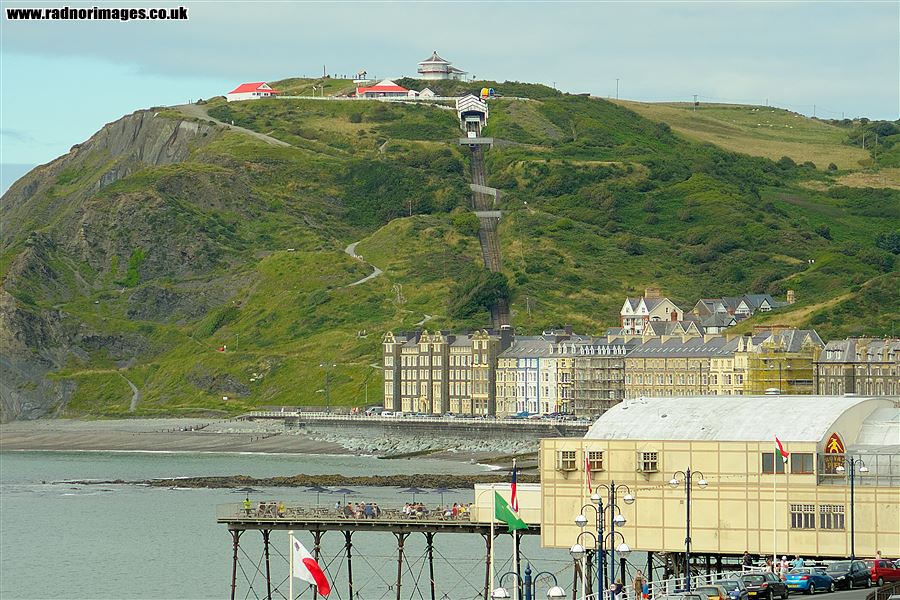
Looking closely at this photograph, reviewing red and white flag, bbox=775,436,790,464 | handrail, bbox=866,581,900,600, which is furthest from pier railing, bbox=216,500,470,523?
handrail, bbox=866,581,900,600

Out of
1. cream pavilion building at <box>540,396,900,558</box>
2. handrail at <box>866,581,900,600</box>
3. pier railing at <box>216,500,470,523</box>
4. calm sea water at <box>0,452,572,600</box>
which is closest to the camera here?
handrail at <box>866,581,900,600</box>

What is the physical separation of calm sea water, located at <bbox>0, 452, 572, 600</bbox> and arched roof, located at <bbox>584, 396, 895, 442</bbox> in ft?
73.3

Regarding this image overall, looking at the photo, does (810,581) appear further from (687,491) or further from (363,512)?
(363,512)

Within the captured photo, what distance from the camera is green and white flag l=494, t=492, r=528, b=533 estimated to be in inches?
2458

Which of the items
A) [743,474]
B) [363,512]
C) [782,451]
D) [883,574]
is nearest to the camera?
[883,574]

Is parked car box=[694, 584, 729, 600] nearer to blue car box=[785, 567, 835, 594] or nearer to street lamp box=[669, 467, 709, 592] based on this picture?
street lamp box=[669, 467, 709, 592]

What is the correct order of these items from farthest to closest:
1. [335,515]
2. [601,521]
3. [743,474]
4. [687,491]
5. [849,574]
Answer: [335,515], [743,474], [687,491], [849,574], [601,521]

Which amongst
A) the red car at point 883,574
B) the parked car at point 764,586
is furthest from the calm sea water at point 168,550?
the parked car at point 764,586

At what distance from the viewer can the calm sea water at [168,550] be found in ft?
328

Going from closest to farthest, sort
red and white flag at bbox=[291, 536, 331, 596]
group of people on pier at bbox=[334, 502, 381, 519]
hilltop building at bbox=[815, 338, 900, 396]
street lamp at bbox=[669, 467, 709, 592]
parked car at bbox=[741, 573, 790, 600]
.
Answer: parked car at bbox=[741, 573, 790, 600], red and white flag at bbox=[291, 536, 331, 596], street lamp at bbox=[669, 467, 709, 592], group of people on pier at bbox=[334, 502, 381, 519], hilltop building at bbox=[815, 338, 900, 396]

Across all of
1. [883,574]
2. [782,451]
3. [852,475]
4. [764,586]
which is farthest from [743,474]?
[764,586]

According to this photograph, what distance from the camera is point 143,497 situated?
155 meters

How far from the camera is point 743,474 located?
66.1m

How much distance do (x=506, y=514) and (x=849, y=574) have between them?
39.7ft
